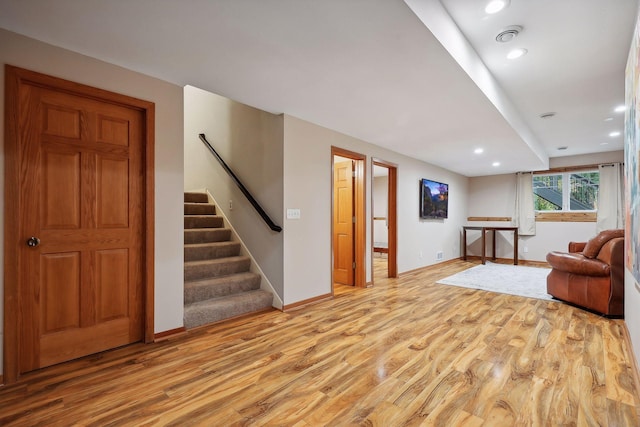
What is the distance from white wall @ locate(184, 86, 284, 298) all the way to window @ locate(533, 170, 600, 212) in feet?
22.2

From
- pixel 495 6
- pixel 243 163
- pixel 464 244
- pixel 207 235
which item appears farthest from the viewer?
pixel 464 244

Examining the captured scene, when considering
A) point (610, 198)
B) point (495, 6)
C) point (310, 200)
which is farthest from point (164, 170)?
point (610, 198)

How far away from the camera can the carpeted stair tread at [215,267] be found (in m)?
3.38

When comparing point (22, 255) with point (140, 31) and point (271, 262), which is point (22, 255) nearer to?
point (140, 31)

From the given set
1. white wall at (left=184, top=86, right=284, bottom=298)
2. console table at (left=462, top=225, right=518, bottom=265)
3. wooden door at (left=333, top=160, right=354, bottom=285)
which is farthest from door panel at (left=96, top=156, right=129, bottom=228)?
console table at (left=462, top=225, right=518, bottom=265)

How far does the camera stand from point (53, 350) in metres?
2.20

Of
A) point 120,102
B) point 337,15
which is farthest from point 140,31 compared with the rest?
point 337,15

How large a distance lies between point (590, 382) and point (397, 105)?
271cm

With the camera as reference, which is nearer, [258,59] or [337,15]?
[337,15]

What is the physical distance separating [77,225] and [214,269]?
4.83 feet

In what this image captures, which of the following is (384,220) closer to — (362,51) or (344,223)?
(344,223)

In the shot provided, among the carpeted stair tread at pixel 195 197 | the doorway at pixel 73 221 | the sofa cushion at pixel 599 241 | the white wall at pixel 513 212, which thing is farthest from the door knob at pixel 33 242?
the white wall at pixel 513 212

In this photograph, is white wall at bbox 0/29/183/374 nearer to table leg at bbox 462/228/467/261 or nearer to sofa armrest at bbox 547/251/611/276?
sofa armrest at bbox 547/251/611/276

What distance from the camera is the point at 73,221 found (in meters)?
2.30
